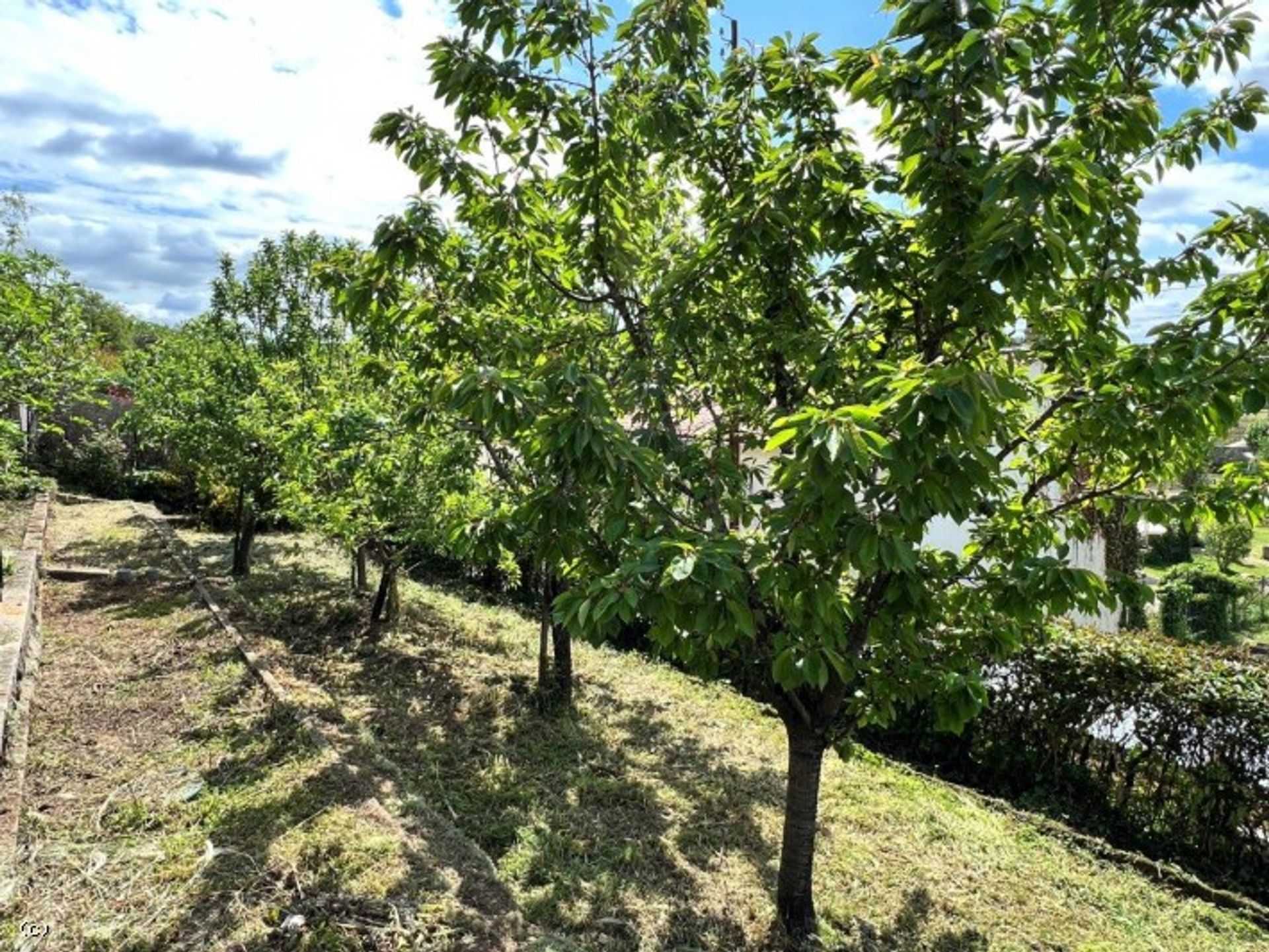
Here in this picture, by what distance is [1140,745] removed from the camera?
524cm

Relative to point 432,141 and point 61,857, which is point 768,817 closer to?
point 61,857

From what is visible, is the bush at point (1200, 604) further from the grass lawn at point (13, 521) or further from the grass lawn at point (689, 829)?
the grass lawn at point (13, 521)

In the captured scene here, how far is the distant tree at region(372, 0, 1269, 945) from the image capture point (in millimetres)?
2301

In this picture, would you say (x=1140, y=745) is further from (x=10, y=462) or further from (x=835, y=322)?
(x=10, y=462)

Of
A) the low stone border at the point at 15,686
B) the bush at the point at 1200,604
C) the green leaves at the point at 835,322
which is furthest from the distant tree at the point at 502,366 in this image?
the bush at the point at 1200,604

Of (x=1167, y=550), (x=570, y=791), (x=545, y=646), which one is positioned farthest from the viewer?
(x=1167, y=550)

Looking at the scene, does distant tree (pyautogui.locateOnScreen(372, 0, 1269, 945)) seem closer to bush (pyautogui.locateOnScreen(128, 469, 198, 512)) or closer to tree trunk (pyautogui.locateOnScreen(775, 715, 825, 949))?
tree trunk (pyautogui.locateOnScreen(775, 715, 825, 949))

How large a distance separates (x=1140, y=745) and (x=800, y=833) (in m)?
3.22

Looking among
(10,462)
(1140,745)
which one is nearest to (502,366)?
(1140,745)

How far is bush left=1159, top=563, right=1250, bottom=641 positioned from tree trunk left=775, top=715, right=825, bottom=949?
1452 centimetres

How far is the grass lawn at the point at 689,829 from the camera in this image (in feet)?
12.3

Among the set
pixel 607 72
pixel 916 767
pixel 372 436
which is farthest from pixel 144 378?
pixel 916 767

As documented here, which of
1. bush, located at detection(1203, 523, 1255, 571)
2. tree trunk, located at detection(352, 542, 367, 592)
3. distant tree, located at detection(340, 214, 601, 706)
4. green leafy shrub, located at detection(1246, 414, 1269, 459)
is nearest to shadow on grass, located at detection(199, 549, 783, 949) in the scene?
tree trunk, located at detection(352, 542, 367, 592)

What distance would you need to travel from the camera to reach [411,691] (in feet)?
21.3
